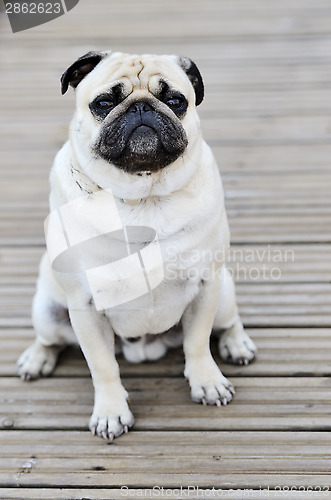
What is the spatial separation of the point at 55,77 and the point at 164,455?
2905mm

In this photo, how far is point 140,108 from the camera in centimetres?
160

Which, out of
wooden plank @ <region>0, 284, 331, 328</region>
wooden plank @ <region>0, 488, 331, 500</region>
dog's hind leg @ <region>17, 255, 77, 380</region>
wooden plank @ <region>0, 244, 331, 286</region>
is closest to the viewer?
wooden plank @ <region>0, 488, 331, 500</region>

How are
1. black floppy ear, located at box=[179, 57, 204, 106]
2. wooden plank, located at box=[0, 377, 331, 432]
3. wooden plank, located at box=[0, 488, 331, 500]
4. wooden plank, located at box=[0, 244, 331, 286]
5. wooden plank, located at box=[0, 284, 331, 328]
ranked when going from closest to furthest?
wooden plank, located at box=[0, 488, 331, 500]
black floppy ear, located at box=[179, 57, 204, 106]
wooden plank, located at box=[0, 377, 331, 432]
wooden plank, located at box=[0, 284, 331, 328]
wooden plank, located at box=[0, 244, 331, 286]

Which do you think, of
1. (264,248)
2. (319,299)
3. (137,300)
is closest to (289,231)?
(264,248)

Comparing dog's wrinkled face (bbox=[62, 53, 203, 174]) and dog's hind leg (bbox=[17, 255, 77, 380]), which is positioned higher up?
dog's wrinkled face (bbox=[62, 53, 203, 174])

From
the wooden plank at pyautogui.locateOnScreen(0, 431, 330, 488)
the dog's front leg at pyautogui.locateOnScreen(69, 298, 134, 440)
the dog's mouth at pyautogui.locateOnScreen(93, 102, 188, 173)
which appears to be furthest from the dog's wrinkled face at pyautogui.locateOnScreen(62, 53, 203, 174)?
the wooden plank at pyautogui.locateOnScreen(0, 431, 330, 488)

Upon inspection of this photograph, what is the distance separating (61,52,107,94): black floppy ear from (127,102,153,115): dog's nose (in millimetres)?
222

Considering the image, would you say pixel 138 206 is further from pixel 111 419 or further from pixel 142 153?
pixel 111 419

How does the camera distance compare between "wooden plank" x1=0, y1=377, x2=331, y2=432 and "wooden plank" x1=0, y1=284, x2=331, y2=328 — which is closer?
"wooden plank" x1=0, y1=377, x2=331, y2=432

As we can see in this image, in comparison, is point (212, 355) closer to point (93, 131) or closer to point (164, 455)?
point (164, 455)

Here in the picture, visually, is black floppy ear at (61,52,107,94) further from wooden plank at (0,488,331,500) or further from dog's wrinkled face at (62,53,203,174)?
wooden plank at (0,488,331,500)

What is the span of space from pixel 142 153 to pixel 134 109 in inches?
4.8

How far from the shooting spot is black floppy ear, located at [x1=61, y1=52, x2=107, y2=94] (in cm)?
169

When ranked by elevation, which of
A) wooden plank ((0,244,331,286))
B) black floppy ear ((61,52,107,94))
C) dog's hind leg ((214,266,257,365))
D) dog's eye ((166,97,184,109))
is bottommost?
wooden plank ((0,244,331,286))
